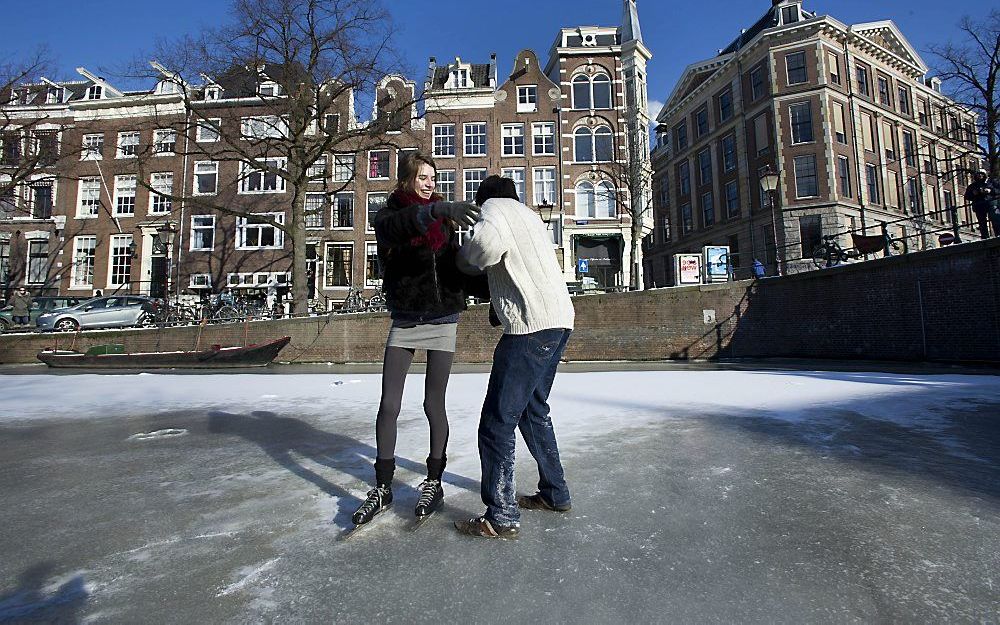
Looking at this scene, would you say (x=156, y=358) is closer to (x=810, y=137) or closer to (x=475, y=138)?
(x=475, y=138)

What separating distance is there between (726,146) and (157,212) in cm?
3627

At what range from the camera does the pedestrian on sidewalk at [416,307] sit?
217 centimetres

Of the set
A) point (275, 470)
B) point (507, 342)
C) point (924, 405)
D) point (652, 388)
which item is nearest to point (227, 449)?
point (275, 470)

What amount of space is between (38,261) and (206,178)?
34.4ft

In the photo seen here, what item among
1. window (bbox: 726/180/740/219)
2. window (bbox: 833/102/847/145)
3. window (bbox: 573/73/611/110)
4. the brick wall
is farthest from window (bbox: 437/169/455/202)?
window (bbox: 833/102/847/145)

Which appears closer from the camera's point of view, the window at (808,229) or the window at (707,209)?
the window at (808,229)

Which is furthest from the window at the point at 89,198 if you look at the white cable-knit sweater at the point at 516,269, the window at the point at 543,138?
the white cable-knit sweater at the point at 516,269

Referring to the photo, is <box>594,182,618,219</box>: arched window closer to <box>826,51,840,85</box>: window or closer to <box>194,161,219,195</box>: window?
<box>826,51,840,85</box>: window

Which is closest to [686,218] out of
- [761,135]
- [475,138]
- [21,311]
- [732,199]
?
[732,199]

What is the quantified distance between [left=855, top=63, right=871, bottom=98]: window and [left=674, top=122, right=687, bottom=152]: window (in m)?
10.9

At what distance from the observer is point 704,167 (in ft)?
116

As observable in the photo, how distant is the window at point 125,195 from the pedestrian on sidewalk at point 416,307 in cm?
3258

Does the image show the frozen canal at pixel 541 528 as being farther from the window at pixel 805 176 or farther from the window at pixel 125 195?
the window at pixel 125 195

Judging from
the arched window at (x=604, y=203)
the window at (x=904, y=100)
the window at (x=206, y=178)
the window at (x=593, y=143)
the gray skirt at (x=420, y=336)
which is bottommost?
the gray skirt at (x=420, y=336)
